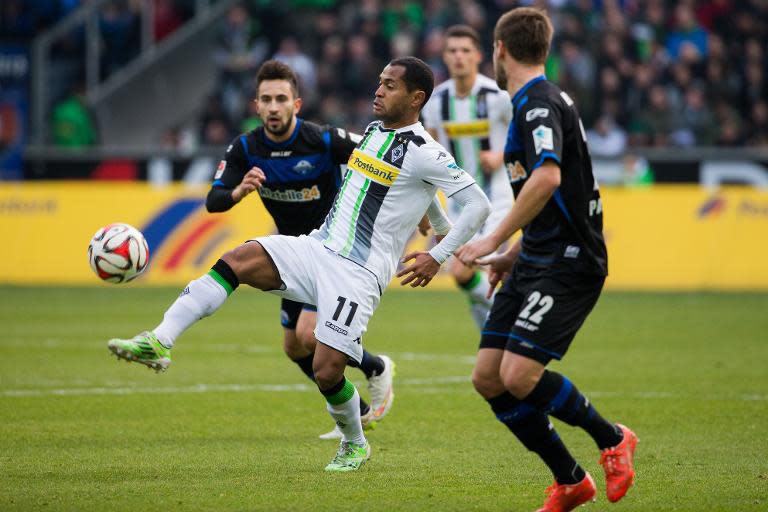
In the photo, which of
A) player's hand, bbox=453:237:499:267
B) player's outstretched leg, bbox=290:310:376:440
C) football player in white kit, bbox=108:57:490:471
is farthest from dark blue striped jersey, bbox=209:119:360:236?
player's hand, bbox=453:237:499:267

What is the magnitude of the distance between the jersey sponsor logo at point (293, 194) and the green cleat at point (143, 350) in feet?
7.23

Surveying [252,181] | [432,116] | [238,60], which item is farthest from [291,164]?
[238,60]

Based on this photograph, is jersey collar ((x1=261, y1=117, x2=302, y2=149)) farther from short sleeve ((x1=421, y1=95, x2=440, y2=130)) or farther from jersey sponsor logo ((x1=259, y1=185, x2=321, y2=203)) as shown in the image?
short sleeve ((x1=421, y1=95, x2=440, y2=130))

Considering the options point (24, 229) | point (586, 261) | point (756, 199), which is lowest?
point (24, 229)

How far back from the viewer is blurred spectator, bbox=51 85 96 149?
2323 centimetres

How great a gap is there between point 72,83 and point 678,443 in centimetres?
1926

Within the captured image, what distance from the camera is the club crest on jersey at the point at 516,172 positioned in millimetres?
6068

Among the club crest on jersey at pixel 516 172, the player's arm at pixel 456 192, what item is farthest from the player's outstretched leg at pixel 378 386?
the club crest on jersey at pixel 516 172

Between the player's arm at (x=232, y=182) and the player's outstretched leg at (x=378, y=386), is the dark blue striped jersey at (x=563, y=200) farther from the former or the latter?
the player's outstretched leg at (x=378, y=386)

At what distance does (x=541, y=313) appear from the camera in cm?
591

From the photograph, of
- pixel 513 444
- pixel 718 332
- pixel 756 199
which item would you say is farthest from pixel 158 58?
pixel 513 444

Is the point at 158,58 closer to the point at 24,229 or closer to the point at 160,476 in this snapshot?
the point at 24,229

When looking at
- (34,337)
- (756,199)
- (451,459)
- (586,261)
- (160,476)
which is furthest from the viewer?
(756,199)

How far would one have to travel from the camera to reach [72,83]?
2491cm
